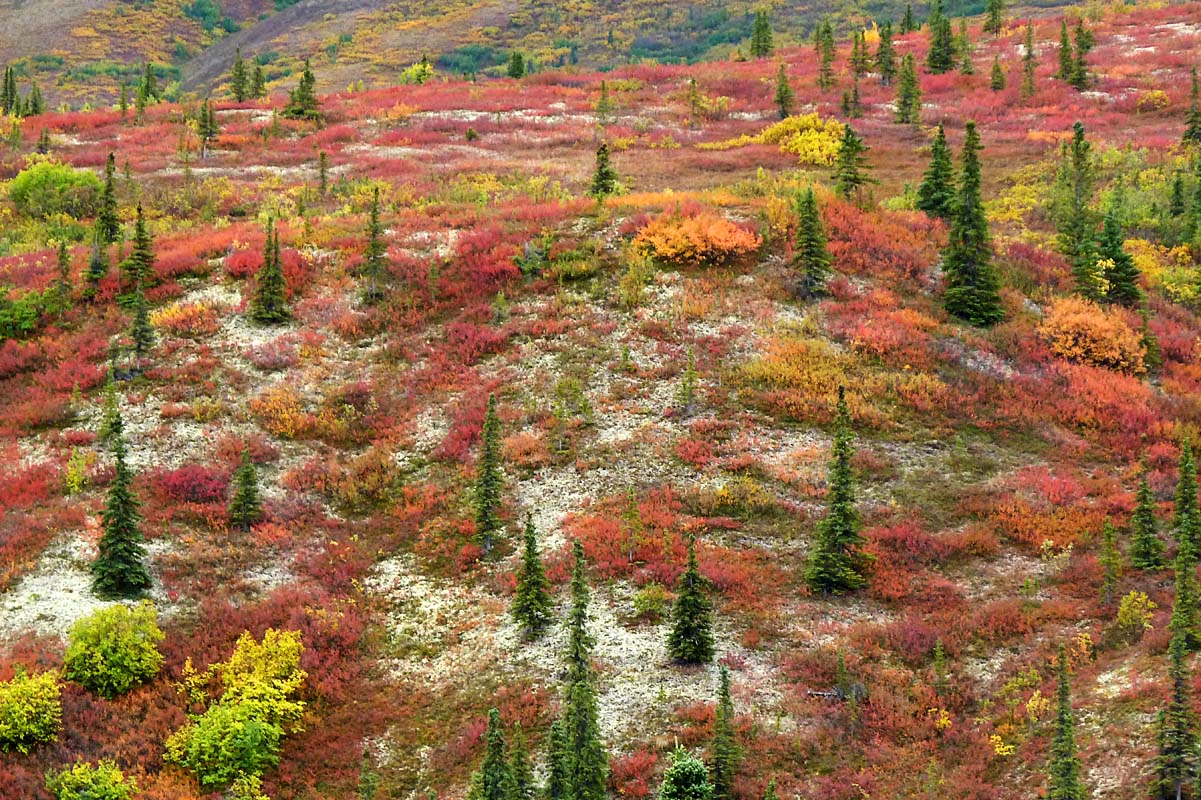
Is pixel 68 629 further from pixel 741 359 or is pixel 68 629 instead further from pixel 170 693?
pixel 741 359

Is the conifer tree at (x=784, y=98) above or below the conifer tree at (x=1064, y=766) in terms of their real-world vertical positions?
above

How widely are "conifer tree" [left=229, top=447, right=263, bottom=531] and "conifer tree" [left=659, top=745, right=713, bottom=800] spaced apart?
1550 centimetres

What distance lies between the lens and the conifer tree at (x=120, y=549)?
25594 millimetres

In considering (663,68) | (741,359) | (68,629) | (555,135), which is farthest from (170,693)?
(663,68)

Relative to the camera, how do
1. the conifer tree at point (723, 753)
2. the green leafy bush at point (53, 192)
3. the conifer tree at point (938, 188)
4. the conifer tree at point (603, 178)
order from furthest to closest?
the green leafy bush at point (53, 192), the conifer tree at point (603, 178), the conifer tree at point (938, 188), the conifer tree at point (723, 753)

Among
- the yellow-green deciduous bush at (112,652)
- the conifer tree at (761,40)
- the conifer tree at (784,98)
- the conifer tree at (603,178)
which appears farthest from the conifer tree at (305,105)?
the yellow-green deciduous bush at (112,652)

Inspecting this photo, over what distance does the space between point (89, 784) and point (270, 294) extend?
23292 millimetres

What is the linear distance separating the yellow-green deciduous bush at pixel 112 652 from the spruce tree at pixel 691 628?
38.8 feet

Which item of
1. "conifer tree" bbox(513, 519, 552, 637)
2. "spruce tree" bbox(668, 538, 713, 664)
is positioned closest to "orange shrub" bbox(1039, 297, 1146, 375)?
"spruce tree" bbox(668, 538, 713, 664)

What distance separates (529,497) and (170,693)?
453 inches

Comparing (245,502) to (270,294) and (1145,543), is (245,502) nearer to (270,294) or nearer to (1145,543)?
(270,294)

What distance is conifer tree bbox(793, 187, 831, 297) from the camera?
3912 centimetres

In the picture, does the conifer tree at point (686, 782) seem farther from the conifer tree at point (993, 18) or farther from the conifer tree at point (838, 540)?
the conifer tree at point (993, 18)

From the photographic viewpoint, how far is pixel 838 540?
2609 centimetres
